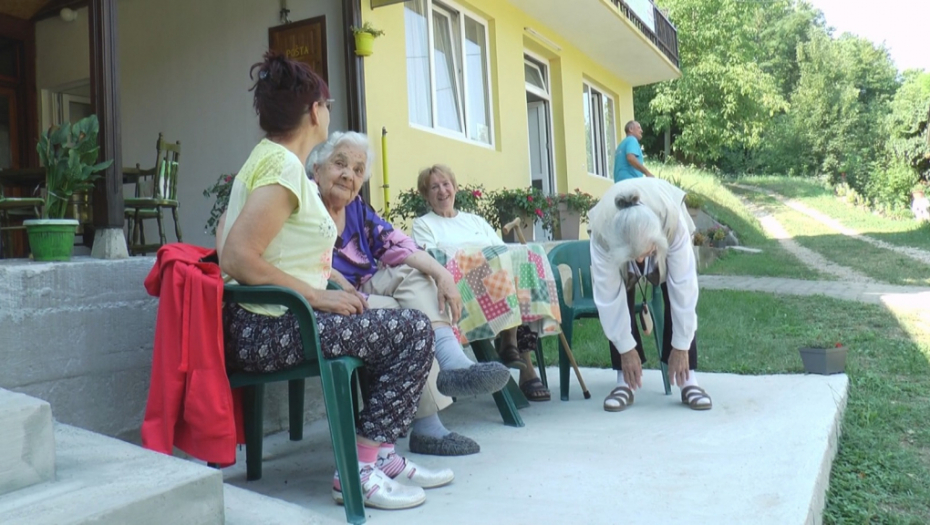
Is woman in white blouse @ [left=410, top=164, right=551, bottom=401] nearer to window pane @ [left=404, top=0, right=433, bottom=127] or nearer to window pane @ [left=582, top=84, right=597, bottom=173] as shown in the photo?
window pane @ [left=404, top=0, right=433, bottom=127]

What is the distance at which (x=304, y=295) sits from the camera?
2.20 meters

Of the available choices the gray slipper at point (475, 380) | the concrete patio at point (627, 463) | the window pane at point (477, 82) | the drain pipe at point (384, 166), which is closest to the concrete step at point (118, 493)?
the concrete patio at point (627, 463)

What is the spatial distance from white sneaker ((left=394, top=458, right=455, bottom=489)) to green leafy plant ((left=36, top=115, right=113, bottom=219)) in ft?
5.54

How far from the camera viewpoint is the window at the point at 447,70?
688 cm

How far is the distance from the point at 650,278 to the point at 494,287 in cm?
79

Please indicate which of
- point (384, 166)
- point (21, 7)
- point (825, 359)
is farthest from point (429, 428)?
point (21, 7)

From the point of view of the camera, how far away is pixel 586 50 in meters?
11.1

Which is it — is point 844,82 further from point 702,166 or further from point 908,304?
point 908,304

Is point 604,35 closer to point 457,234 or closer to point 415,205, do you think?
point 415,205

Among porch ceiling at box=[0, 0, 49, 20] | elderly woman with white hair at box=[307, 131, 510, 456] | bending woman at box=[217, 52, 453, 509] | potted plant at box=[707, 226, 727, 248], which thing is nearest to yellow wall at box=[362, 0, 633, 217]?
potted plant at box=[707, 226, 727, 248]

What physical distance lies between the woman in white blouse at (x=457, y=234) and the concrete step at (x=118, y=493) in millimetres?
2184

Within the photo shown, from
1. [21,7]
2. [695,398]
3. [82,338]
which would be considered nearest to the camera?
[82,338]

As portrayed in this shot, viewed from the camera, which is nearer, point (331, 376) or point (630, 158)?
point (331, 376)

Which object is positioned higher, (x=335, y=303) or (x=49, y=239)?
(x=49, y=239)
